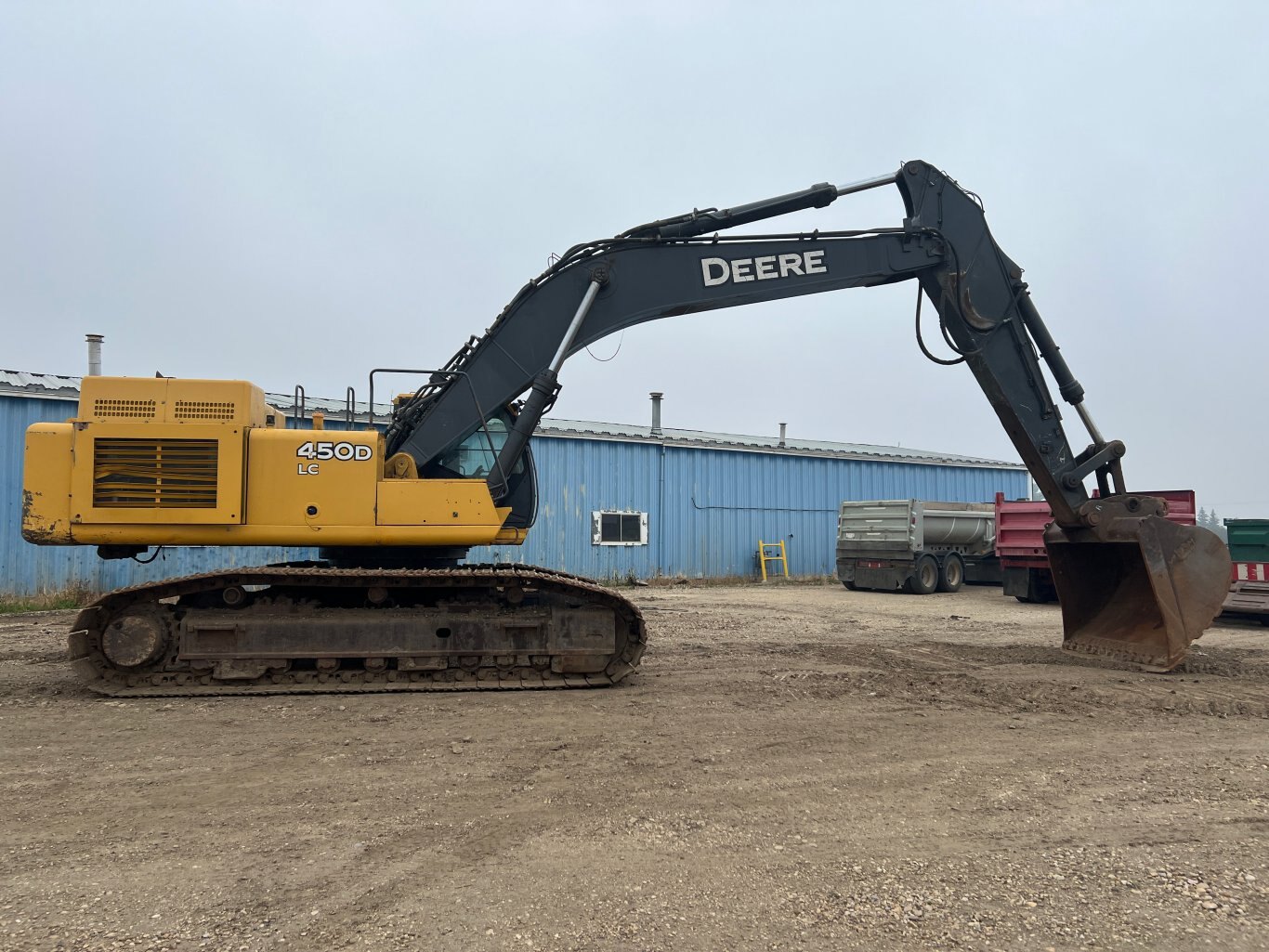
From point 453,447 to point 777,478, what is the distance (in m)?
17.7

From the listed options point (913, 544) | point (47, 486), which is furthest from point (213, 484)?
point (913, 544)

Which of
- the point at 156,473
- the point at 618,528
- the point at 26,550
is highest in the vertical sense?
the point at 156,473

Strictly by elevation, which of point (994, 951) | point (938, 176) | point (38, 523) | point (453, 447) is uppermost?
point (938, 176)

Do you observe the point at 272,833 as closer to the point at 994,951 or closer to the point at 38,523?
the point at 994,951

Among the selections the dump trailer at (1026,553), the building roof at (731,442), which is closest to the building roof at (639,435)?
the building roof at (731,442)

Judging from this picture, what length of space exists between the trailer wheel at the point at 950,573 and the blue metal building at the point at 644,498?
4.64 metres

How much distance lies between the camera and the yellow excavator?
7016 millimetres

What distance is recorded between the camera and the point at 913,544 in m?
20.2

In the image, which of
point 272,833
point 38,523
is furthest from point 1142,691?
point 38,523

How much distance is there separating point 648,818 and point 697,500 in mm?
18878

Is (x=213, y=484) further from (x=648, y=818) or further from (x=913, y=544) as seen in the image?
(x=913, y=544)

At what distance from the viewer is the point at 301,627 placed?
285 inches

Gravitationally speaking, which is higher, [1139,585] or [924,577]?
[1139,585]

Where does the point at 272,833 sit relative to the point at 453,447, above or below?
below
